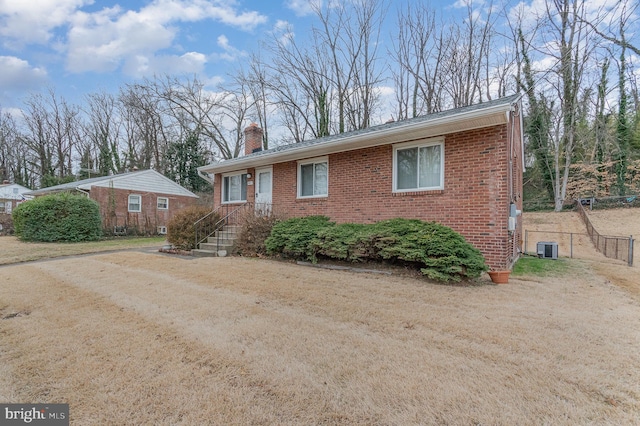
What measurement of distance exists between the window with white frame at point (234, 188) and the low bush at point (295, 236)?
3.70m

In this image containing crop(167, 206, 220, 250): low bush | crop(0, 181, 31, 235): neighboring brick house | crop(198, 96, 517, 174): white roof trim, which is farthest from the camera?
crop(0, 181, 31, 235): neighboring brick house

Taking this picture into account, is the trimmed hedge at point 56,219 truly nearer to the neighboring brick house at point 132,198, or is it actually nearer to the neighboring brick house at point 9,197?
the neighboring brick house at point 132,198

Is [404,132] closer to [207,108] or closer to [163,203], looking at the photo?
[163,203]

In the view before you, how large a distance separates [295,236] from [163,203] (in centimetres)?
1698

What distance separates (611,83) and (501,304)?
22447 millimetres

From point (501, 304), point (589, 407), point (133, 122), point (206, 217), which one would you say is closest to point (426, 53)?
point (206, 217)

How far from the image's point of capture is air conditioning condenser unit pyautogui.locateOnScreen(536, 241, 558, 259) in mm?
9664

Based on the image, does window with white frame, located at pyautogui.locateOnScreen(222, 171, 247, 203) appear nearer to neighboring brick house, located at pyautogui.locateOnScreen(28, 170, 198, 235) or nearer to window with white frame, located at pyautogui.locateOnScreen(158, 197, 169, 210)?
neighboring brick house, located at pyautogui.locateOnScreen(28, 170, 198, 235)

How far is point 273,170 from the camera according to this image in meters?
10.8

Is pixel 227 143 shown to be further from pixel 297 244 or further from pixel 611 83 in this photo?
pixel 611 83

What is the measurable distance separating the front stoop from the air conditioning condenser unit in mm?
10042

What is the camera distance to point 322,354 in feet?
9.48

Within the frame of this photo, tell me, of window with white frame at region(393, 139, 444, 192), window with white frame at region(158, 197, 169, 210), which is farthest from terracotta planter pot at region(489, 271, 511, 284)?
window with white frame at region(158, 197, 169, 210)

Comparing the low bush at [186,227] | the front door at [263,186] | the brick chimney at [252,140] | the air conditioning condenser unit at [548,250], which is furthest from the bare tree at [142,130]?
the air conditioning condenser unit at [548,250]
